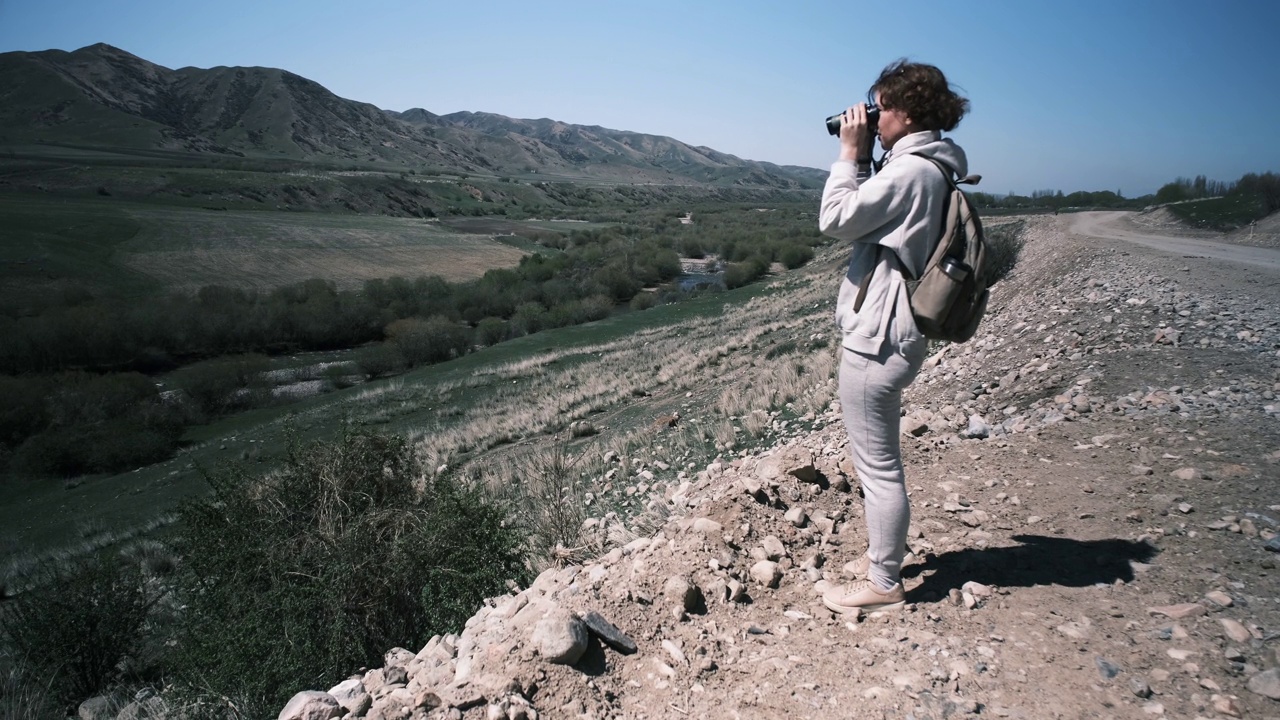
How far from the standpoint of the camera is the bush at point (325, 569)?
456 cm

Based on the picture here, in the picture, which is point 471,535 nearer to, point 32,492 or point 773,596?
point 773,596

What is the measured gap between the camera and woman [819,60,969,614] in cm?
252

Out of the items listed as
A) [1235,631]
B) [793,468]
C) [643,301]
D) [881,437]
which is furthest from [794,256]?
[1235,631]

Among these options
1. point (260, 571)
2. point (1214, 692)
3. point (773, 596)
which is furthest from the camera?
point (260, 571)

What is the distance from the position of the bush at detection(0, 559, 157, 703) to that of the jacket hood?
8291 mm

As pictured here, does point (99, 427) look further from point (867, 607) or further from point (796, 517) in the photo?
point (867, 607)

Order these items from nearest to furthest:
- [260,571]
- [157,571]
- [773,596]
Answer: [773,596] < [260,571] < [157,571]

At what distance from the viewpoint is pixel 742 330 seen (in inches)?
914

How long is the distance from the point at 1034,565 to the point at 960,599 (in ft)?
1.77

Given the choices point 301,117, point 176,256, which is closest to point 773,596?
point 176,256

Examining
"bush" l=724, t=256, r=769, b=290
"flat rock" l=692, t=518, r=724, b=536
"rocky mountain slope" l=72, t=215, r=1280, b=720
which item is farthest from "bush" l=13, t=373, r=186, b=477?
"bush" l=724, t=256, r=769, b=290

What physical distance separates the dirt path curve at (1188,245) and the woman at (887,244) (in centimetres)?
1360

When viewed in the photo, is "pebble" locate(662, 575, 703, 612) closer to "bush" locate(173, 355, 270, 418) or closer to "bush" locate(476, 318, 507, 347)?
"bush" locate(173, 355, 270, 418)

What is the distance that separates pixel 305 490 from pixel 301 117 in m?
170
